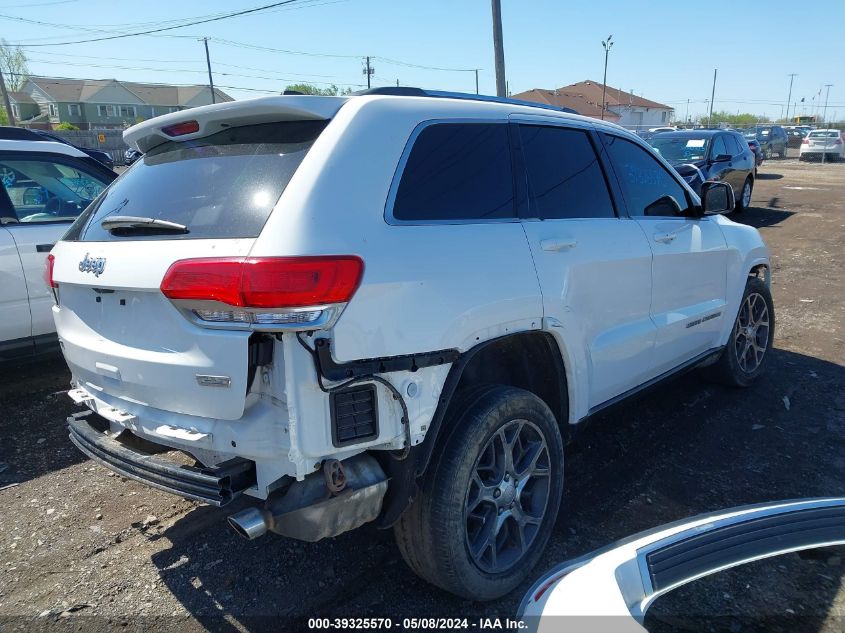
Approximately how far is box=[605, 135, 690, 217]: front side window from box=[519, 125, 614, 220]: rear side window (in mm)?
250

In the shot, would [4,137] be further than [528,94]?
No

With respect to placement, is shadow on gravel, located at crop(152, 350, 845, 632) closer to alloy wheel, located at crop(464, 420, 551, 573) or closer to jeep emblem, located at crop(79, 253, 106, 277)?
alloy wheel, located at crop(464, 420, 551, 573)

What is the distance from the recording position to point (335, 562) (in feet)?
10.3

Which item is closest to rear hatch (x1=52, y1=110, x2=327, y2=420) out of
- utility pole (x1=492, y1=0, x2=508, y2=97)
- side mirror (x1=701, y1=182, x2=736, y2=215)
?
side mirror (x1=701, y1=182, x2=736, y2=215)

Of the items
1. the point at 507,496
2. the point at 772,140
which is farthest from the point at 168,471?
the point at 772,140

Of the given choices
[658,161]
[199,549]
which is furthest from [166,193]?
[658,161]

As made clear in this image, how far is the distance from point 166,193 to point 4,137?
12.9ft

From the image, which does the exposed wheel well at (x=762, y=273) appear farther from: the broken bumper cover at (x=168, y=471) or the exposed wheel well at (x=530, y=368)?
the broken bumper cover at (x=168, y=471)

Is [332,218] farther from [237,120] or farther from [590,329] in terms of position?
[590,329]

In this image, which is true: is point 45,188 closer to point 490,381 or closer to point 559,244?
point 490,381

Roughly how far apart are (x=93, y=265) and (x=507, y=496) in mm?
2009

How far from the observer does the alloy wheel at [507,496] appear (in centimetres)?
279

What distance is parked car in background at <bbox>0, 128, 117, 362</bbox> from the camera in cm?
496

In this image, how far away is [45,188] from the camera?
5480 mm
